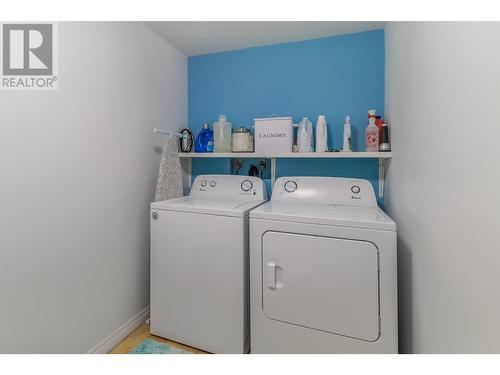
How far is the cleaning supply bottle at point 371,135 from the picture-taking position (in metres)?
1.81

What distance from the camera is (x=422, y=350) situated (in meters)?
1.15

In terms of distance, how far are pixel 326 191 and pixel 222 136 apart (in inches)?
39.0

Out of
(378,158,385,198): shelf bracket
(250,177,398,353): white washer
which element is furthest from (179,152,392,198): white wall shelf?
(250,177,398,353): white washer

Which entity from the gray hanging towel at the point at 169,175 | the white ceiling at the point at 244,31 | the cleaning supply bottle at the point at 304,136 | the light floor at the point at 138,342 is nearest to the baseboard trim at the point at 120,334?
the light floor at the point at 138,342

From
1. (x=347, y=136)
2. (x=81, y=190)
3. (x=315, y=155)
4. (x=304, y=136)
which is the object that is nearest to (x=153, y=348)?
(x=81, y=190)

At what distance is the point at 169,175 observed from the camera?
2035 millimetres

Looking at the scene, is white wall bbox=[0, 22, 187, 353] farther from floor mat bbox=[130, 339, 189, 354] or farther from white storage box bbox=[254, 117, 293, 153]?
white storage box bbox=[254, 117, 293, 153]

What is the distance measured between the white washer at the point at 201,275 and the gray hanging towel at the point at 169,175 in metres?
0.15

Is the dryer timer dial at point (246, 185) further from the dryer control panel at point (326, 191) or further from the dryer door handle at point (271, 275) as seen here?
the dryer door handle at point (271, 275)

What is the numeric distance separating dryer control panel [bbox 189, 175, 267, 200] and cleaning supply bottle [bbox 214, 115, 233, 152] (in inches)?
9.7
